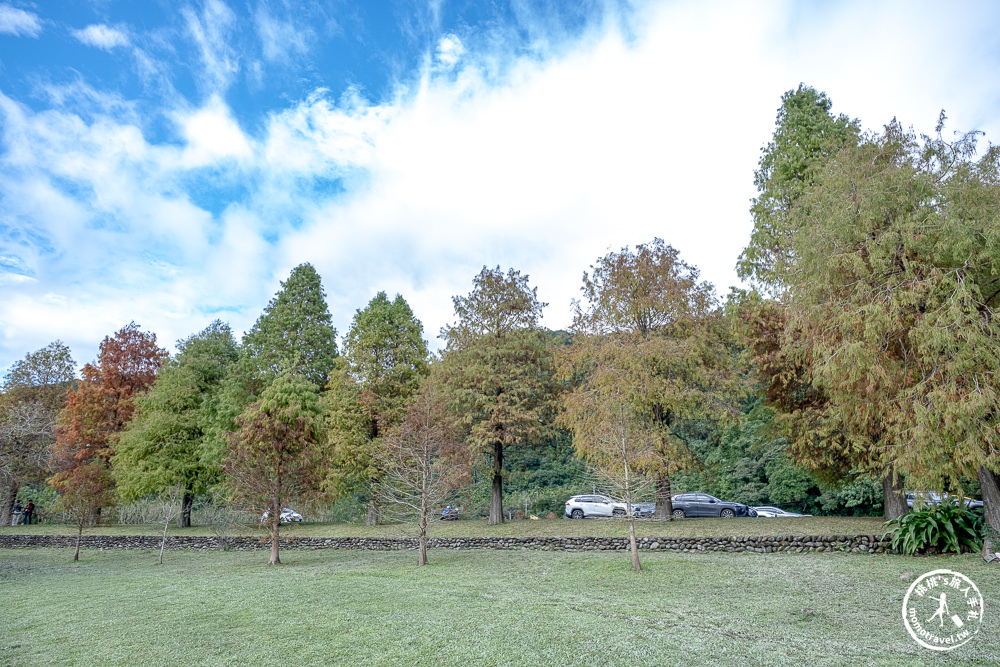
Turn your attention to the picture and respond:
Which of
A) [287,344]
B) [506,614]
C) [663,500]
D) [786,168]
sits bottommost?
[506,614]

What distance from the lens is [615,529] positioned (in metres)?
17.3

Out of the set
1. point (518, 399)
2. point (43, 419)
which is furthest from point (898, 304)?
point (43, 419)

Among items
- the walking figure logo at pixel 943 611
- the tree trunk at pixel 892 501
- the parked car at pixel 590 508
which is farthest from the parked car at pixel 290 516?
the walking figure logo at pixel 943 611

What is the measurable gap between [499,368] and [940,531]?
45.9 ft

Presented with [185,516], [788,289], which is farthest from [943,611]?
[185,516]

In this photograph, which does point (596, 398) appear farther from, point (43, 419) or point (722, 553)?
point (43, 419)

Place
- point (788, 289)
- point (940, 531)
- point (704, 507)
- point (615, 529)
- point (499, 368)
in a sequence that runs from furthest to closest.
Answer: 1. point (704, 507)
2. point (499, 368)
3. point (615, 529)
4. point (788, 289)
5. point (940, 531)

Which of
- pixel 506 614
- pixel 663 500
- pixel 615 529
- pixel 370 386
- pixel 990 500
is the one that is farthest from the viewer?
pixel 370 386

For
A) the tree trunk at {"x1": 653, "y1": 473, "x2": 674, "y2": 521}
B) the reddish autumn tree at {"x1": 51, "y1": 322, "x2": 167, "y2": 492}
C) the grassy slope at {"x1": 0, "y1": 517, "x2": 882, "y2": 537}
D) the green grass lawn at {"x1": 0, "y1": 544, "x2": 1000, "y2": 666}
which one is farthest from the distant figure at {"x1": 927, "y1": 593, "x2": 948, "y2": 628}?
the reddish autumn tree at {"x1": 51, "y1": 322, "x2": 167, "y2": 492}

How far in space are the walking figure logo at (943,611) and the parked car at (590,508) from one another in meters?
16.0

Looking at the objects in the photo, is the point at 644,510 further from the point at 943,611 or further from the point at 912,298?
the point at 943,611

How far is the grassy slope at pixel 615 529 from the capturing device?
1464cm

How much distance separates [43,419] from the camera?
1485 cm

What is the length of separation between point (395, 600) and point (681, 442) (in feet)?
37.9
